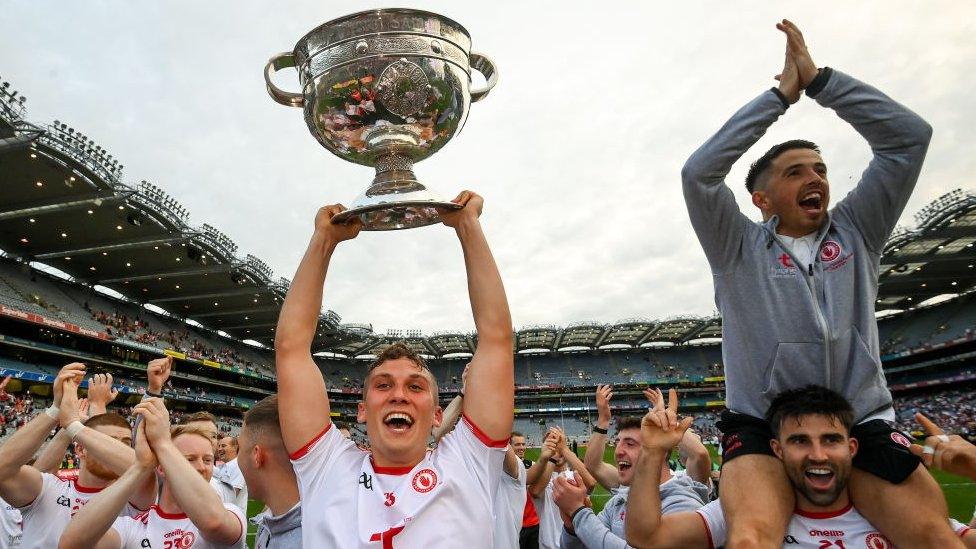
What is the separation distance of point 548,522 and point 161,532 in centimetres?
308

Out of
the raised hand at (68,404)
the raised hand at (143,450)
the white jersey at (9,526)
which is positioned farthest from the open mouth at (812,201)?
the white jersey at (9,526)

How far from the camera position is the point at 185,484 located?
2520mm

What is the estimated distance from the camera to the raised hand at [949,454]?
6.64ft

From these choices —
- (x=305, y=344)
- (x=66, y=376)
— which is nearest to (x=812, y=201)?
(x=305, y=344)

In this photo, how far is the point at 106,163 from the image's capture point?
24.4 meters

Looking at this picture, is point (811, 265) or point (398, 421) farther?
point (811, 265)

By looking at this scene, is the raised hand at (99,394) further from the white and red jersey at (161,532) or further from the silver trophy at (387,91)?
the silver trophy at (387,91)

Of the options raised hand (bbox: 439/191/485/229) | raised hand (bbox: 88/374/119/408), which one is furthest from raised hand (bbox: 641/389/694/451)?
raised hand (bbox: 88/374/119/408)

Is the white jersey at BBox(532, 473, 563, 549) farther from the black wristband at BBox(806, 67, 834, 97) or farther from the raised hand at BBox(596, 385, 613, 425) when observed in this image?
the black wristband at BBox(806, 67, 834, 97)

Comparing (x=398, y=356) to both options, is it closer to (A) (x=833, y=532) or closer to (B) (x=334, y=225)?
(B) (x=334, y=225)

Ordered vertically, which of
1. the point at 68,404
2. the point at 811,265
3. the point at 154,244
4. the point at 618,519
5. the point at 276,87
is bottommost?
the point at 618,519

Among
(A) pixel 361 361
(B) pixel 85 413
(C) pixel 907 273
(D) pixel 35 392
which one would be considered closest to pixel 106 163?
(D) pixel 35 392

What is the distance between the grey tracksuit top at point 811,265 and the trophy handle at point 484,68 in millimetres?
1028

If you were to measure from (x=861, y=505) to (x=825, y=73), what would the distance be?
1.60 m
